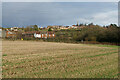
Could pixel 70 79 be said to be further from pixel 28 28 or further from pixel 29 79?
pixel 28 28

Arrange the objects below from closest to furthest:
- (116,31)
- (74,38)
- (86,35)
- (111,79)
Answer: (111,79)
(116,31)
(86,35)
(74,38)

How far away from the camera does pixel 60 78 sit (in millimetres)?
8148

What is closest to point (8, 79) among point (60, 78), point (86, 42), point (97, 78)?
point (60, 78)

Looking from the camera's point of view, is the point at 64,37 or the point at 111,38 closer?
the point at 111,38

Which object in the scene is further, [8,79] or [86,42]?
[86,42]

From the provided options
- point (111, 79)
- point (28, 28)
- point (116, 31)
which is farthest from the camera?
point (28, 28)

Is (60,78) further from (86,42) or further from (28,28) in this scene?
(28,28)

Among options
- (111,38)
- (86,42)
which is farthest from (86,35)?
(111,38)

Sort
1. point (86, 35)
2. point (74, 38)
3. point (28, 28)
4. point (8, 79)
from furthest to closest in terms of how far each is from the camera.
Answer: point (28, 28) < point (74, 38) < point (86, 35) < point (8, 79)

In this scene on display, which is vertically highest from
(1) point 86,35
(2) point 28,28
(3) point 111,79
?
(2) point 28,28

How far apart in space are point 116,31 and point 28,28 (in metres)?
90.3

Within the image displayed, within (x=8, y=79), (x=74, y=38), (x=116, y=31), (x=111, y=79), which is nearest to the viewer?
(x=8, y=79)

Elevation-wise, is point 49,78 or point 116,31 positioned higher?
point 116,31

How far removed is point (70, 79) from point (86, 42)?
192 ft
